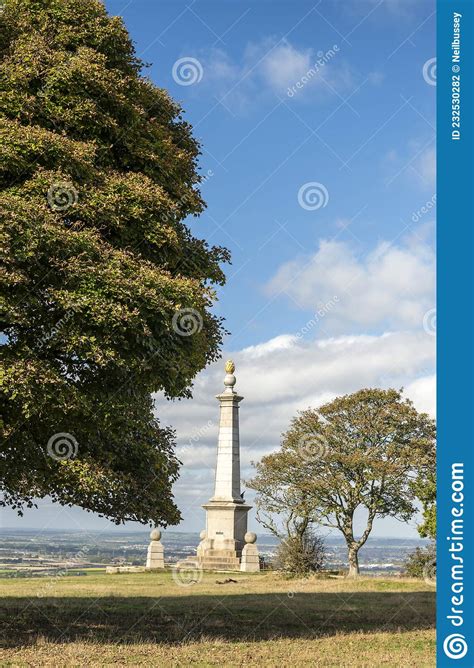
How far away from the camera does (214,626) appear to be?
16469mm

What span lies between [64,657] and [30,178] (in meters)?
8.50

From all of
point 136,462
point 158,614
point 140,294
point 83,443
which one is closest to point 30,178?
point 140,294

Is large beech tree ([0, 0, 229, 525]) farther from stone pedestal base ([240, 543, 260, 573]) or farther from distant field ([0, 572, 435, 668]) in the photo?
stone pedestal base ([240, 543, 260, 573])

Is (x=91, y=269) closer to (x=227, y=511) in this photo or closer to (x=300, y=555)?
(x=300, y=555)

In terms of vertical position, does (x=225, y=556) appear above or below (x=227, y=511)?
below

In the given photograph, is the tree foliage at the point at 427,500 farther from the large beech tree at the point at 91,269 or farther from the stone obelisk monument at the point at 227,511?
the large beech tree at the point at 91,269

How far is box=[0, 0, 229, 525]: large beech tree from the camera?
1312 centimetres

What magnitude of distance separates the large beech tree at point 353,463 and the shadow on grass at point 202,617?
A: 49.8 ft

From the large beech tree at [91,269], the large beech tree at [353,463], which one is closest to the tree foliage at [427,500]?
the large beech tree at [353,463]

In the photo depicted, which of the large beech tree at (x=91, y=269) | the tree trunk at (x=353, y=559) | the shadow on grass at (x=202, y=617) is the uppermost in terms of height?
the large beech tree at (x=91, y=269)

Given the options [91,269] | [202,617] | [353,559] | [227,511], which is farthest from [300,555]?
[91,269]

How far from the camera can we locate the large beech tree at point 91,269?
1312cm

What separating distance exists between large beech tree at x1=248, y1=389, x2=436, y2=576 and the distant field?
12.0 metres

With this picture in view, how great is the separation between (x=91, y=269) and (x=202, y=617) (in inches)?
370
